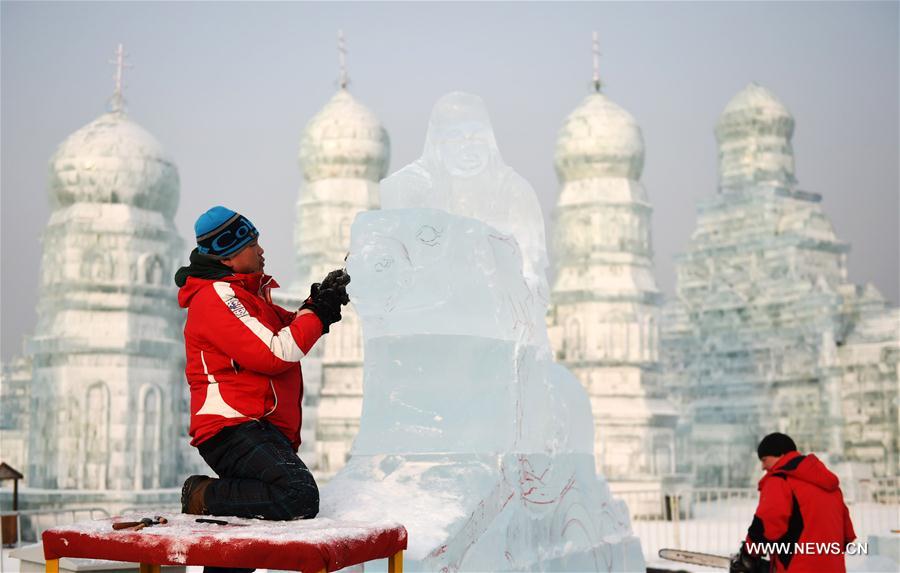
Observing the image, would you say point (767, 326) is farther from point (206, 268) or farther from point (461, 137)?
point (206, 268)

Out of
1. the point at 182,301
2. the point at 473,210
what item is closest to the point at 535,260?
the point at 473,210

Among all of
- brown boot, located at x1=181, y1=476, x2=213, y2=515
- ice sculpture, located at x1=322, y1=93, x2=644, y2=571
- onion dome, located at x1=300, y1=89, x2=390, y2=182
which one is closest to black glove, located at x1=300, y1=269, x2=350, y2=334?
brown boot, located at x1=181, y1=476, x2=213, y2=515

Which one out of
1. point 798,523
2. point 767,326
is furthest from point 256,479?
point 767,326

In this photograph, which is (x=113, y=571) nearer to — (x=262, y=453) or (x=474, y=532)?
(x=474, y=532)

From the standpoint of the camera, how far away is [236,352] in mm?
A: 3541

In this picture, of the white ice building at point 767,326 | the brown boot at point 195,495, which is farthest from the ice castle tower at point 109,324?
the brown boot at point 195,495

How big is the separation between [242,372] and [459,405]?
2.47 metres

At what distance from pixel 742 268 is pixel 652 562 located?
49.5 feet

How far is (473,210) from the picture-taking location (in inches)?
283

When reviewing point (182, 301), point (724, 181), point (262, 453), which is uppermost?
point (724, 181)

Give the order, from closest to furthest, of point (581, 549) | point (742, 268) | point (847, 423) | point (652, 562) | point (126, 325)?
1. point (581, 549)
2. point (652, 562)
3. point (126, 325)
4. point (847, 423)
5. point (742, 268)

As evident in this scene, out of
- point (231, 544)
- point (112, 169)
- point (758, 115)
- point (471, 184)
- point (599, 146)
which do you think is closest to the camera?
point (231, 544)

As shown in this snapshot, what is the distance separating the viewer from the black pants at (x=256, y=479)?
3535 millimetres

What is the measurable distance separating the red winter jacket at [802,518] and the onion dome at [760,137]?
2426 cm
